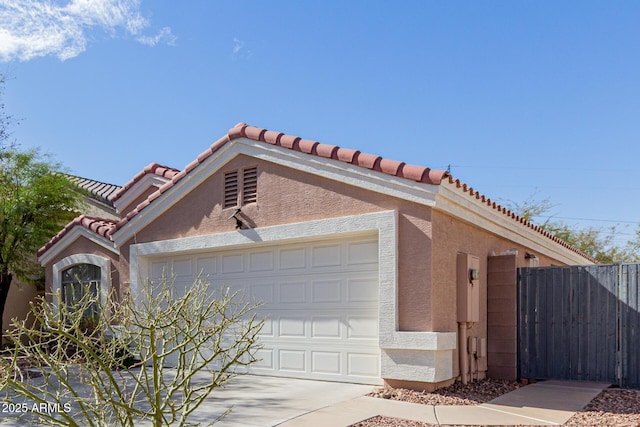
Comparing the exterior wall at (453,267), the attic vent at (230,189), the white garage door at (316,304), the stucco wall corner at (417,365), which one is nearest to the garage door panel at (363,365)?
the white garage door at (316,304)

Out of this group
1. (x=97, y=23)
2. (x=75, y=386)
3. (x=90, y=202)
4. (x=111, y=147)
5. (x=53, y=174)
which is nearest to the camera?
(x=75, y=386)

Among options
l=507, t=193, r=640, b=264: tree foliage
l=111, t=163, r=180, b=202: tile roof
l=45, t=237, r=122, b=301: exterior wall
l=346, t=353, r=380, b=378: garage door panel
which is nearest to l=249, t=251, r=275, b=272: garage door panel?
l=346, t=353, r=380, b=378: garage door panel

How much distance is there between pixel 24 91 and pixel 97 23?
14.6ft

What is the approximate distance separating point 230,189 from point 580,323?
6970 mm

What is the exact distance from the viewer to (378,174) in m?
9.11

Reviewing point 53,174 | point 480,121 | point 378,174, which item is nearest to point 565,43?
point 480,121

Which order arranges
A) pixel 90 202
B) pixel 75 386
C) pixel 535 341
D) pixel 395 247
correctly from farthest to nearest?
pixel 90 202
pixel 535 341
pixel 75 386
pixel 395 247

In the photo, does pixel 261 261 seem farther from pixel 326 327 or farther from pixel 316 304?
pixel 326 327

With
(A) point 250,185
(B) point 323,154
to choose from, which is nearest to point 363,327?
(B) point 323,154

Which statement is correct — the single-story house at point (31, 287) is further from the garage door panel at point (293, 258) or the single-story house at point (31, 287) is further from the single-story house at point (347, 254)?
the garage door panel at point (293, 258)

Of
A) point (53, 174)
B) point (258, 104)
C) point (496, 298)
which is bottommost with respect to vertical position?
point (496, 298)

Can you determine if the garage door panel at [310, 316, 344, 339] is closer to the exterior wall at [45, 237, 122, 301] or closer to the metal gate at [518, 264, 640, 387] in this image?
the metal gate at [518, 264, 640, 387]

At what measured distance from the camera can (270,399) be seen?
27.4 feet

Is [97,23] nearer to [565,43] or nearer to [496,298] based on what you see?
[496,298]
